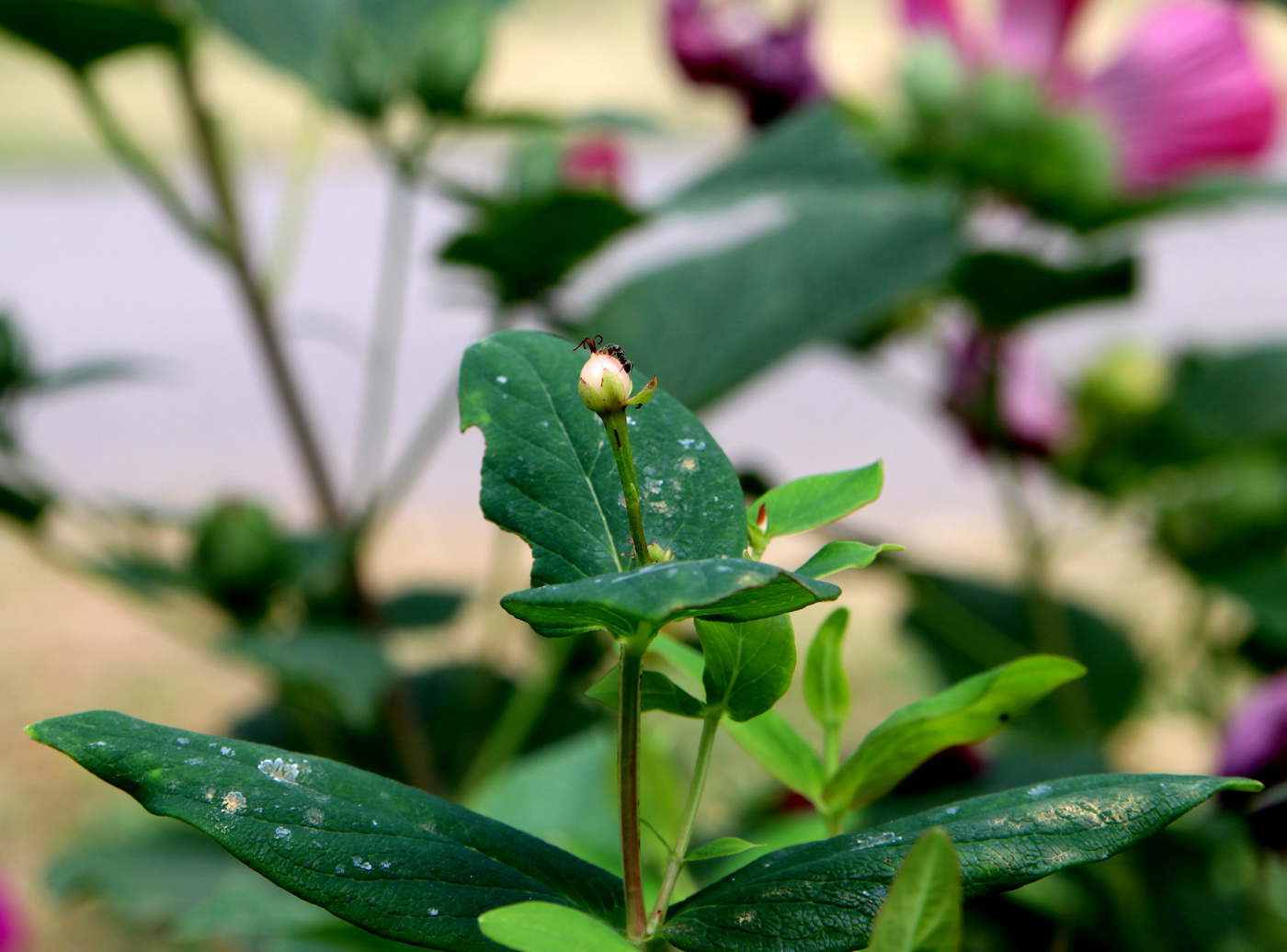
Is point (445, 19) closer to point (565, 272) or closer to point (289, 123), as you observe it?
point (565, 272)

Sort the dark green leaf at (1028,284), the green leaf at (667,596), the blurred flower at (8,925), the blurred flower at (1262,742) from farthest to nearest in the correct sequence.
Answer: the blurred flower at (8,925), the dark green leaf at (1028,284), the blurred flower at (1262,742), the green leaf at (667,596)

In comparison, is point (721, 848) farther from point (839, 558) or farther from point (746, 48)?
point (746, 48)

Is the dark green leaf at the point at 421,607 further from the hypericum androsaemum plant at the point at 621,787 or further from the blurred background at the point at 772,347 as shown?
the hypericum androsaemum plant at the point at 621,787

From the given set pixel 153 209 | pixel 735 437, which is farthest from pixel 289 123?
pixel 735 437

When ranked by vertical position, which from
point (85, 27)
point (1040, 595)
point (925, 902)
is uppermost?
point (85, 27)

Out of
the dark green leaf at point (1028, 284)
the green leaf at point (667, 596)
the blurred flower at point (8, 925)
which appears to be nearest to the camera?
the green leaf at point (667, 596)

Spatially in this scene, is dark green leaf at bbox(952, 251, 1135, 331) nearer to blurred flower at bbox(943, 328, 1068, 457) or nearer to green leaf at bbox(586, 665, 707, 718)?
blurred flower at bbox(943, 328, 1068, 457)

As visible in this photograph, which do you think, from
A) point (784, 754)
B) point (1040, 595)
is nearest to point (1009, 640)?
point (1040, 595)

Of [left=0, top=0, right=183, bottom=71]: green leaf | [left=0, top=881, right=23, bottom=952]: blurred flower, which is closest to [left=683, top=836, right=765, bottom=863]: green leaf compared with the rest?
[left=0, top=0, right=183, bottom=71]: green leaf

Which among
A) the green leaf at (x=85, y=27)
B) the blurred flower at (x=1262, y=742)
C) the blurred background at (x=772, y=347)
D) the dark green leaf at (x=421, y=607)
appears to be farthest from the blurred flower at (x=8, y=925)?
the blurred flower at (x=1262, y=742)
